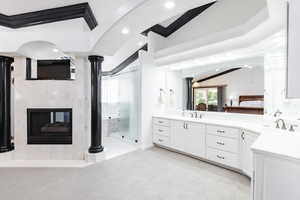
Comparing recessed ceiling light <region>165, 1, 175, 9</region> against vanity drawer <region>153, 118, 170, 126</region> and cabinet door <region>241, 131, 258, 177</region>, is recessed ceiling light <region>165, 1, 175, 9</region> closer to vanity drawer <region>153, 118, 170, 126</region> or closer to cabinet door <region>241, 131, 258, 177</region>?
cabinet door <region>241, 131, 258, 177</region>

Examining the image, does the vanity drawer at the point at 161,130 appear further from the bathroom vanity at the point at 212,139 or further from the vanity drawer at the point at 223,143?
the vanity drawer at the point at 223,143

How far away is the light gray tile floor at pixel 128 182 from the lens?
2.22 meters

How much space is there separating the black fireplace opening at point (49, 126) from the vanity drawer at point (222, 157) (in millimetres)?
2779

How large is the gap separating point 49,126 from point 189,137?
2929 mm

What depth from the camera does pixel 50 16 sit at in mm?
2721

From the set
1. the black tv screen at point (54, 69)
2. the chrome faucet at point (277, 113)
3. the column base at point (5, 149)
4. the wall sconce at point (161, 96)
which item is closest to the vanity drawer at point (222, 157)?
the chrome faucet at point (277, 113)

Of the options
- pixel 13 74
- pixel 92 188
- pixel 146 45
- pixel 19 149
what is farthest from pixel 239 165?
pixel 13 74

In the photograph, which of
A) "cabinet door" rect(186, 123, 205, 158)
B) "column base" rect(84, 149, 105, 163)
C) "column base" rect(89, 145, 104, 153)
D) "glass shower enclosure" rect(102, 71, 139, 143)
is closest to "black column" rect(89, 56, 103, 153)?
"column base" rect(89, 145, 104, 153)

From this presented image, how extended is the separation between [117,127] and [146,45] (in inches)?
101

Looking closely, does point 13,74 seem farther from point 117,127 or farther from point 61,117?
point 117,127

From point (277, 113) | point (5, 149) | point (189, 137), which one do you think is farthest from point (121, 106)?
point (277, 113)

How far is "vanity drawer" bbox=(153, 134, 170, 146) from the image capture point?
4055 millimetres

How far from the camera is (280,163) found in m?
1.30

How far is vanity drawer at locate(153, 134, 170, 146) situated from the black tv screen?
2415 millimetres
